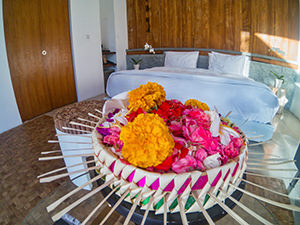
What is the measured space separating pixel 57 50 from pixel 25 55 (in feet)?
1.94

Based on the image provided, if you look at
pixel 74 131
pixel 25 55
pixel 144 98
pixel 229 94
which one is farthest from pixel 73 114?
pixel 25 55

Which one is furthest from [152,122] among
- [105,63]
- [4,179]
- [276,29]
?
[105,63]

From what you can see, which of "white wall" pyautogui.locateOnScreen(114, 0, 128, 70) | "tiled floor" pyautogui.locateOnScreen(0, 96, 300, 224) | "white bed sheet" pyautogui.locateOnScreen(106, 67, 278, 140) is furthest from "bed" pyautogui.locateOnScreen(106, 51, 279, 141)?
"white wall" pyautogui.locateOnScreen(114, 0, 128, 70)

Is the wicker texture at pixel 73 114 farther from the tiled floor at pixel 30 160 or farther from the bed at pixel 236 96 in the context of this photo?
the bed at pixel 236 96

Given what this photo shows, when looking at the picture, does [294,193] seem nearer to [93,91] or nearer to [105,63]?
[93,91]

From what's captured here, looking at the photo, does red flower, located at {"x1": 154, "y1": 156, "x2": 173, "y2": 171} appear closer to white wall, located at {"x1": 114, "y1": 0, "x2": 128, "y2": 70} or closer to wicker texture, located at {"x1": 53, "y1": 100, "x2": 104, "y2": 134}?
wicker texture, located at {"x1": 53, "y1": 100, "x2": 104, "y2": 134}

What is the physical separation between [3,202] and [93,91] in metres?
3.07

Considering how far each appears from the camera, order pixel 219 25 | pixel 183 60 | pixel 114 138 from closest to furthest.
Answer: pixel 114 138, pixel 219 25, pixel 183 60

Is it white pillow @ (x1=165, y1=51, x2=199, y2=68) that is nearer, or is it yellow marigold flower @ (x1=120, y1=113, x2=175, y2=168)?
yellow marigold flower @ (x1=120, y1=113, x2=175, y2=168)

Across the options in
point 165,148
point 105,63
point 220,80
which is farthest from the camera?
point 105,63

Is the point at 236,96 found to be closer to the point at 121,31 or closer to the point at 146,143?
the point at 146,143

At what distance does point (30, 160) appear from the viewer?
1939mm

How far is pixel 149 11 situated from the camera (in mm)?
4465

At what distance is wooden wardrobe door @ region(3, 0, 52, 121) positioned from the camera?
266 centimetres
